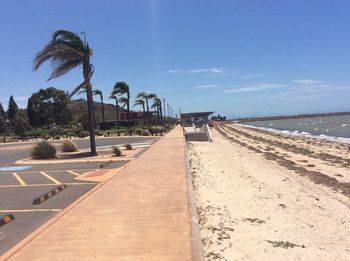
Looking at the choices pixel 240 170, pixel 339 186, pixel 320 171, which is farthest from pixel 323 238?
pixel 320 171

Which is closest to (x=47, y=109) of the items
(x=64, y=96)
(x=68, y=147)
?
(x=64, y=96)

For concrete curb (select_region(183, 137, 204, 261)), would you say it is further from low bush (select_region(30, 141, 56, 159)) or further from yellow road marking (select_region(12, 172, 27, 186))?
low bush (select_region(30, 141, 56, 159))

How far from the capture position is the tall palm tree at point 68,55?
21.4 metres

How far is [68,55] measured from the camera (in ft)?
71.8

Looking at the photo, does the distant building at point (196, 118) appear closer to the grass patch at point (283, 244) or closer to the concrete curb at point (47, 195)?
the concrete curb at point (47, 195)

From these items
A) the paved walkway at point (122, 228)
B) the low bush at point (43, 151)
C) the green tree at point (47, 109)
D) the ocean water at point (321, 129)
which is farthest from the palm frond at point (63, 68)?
the green tree at point (47, 109)

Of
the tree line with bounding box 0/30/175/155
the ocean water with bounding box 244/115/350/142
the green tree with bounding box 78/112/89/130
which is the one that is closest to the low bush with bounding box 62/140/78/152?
the tree line with bounding box 0/30/175/155

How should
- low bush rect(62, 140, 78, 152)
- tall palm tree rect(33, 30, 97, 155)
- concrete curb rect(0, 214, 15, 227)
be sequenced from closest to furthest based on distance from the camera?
concrete curb rect(0, 214, 15, 227) < tall palm tree rect(33, 30, 97, 155) < low bush rect(62, 140, 78, 152)

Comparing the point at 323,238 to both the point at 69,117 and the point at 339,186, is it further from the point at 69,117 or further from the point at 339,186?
the point at 69,117

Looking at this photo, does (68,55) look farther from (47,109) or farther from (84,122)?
(47,109)

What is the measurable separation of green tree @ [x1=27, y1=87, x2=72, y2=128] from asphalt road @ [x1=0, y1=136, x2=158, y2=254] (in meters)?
64.4

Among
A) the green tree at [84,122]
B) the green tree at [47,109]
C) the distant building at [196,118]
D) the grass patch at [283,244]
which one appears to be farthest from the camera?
the distant building at [196,118]

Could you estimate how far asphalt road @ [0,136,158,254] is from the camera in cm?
787

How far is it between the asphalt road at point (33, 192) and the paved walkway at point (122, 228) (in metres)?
0.66
